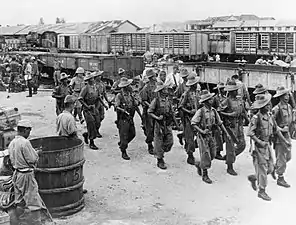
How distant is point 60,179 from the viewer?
21.8 feet

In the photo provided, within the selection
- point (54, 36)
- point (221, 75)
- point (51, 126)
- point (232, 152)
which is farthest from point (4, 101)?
A: point (54, 36)

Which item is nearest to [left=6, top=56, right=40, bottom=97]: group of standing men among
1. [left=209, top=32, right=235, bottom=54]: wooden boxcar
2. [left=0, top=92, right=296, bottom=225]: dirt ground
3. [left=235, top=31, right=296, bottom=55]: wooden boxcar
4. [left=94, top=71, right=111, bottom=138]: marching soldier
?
[left=94, top=71, right=111, bottom=138]: marching soldier

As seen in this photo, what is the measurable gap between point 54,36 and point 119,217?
3356 centimetres

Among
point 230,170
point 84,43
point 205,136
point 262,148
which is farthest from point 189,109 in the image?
point 84,43

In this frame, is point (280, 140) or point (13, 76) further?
point (13, 76)

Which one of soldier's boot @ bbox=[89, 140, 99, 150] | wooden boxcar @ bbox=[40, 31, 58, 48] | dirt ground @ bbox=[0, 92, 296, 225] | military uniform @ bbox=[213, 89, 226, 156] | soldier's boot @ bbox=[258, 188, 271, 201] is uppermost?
wooden boxcar @ bbox=[40, 31, 58, 48]

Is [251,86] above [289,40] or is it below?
below

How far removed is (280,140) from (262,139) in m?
0.57

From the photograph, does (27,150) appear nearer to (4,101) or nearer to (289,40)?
(4,101)

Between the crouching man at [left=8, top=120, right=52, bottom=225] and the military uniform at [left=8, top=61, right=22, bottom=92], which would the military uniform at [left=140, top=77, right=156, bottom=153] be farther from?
the military uniform at [left=8, top=61, right=22, bottom=92]

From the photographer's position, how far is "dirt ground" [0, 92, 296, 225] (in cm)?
654

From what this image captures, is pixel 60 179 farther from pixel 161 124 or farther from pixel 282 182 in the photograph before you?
pixel 282 182

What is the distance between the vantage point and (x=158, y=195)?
7543 millimetres

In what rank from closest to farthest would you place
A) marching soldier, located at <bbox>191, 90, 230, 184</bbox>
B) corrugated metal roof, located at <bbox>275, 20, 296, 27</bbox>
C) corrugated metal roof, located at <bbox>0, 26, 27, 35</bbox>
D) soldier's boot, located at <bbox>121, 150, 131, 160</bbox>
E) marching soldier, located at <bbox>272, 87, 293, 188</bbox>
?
marching soldier, located at <bbox>272, 87, 293, 188</bbox> < marching soldier, located at <bbox>191, 90, 230, 184</bbox> < soldier's boot, located at <bbox>121, 150, 131, 160</bbox> < corrugated metal roof, located at <bbox>275, 20, 296, 27</bbox> < corrugated metal roof, located at <bbox>0, 26, 27, 35</bbox>
